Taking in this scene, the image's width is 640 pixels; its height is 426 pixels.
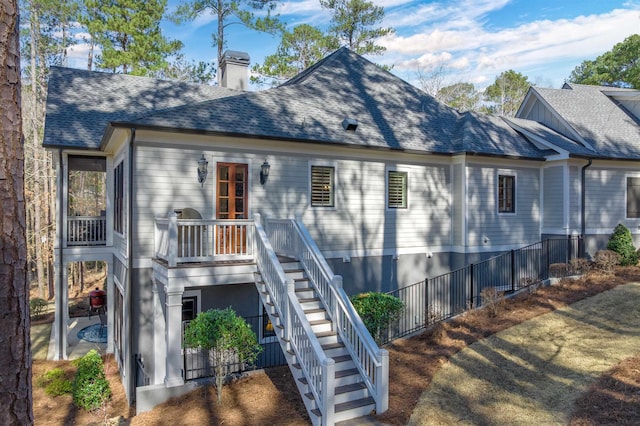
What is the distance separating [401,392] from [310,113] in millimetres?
7622

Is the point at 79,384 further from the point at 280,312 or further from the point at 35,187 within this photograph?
the point at 35,187

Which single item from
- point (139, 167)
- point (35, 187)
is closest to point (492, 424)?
point (139, 167)

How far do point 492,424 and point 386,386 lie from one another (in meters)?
1.59

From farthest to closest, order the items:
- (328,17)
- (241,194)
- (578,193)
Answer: (328,17) → (578,193) → (241,194)

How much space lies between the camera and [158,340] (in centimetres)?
950

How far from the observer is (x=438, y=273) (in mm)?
13219

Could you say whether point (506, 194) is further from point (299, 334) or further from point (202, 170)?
point (202, 170)

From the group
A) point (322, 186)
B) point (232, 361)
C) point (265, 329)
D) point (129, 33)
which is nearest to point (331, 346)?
point (232, 361)

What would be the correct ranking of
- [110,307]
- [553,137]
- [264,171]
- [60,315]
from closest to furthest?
[264,171], [60,315], [110,307], [553,137]

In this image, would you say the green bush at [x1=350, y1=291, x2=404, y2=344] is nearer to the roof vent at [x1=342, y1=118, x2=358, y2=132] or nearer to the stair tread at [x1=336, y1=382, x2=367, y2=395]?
the stair tread at [x1=336, y1=382, x2=367, y2=395]

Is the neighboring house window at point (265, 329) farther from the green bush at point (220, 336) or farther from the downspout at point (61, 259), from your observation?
the downspout at point (61, 259)

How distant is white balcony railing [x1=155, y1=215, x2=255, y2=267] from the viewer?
28.0 feet

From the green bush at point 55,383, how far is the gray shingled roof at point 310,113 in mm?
5660

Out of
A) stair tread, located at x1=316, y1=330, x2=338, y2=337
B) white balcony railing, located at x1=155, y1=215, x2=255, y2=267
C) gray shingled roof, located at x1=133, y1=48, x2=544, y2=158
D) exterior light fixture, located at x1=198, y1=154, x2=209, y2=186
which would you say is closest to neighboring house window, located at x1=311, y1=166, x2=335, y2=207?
gray shingled roof, located at x1=133, y1=48, x2=544, y2=158
